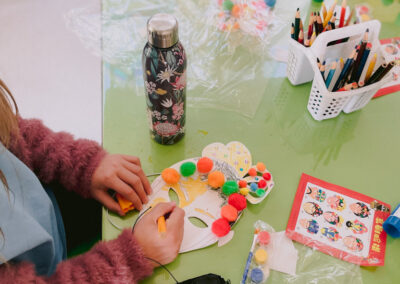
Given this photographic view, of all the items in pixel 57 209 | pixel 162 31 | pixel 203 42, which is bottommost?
pixel 57 209

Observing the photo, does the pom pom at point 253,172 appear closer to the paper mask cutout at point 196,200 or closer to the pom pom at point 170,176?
the paper mask cutout at point 196,200

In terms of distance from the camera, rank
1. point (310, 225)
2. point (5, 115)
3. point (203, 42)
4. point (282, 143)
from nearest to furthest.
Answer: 1. point (5, 115)
2. point (310, 225)
3. point (282, 143)
4. point (203, 42)

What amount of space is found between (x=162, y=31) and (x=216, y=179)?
0.26 metres

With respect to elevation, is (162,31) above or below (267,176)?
above

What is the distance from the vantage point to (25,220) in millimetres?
515

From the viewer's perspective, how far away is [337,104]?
0.71 meters

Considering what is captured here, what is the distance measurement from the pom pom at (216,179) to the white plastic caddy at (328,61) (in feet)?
0.85

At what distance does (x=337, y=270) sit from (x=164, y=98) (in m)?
0.39

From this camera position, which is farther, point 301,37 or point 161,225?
point 301,37

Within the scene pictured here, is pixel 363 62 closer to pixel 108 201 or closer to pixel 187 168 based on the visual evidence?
pixel 187 168

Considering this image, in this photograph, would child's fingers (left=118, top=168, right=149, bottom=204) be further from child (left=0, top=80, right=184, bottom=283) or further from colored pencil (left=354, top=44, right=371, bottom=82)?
colored pencil (left=354, top=44, right=371, bottom=82)

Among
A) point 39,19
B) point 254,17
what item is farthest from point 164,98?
point 39,19

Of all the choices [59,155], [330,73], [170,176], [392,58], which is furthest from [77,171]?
[392,58]

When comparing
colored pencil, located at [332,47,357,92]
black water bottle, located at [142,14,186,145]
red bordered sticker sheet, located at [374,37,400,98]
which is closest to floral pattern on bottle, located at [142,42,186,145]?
black water bottle, located at [142,14,186,145]
